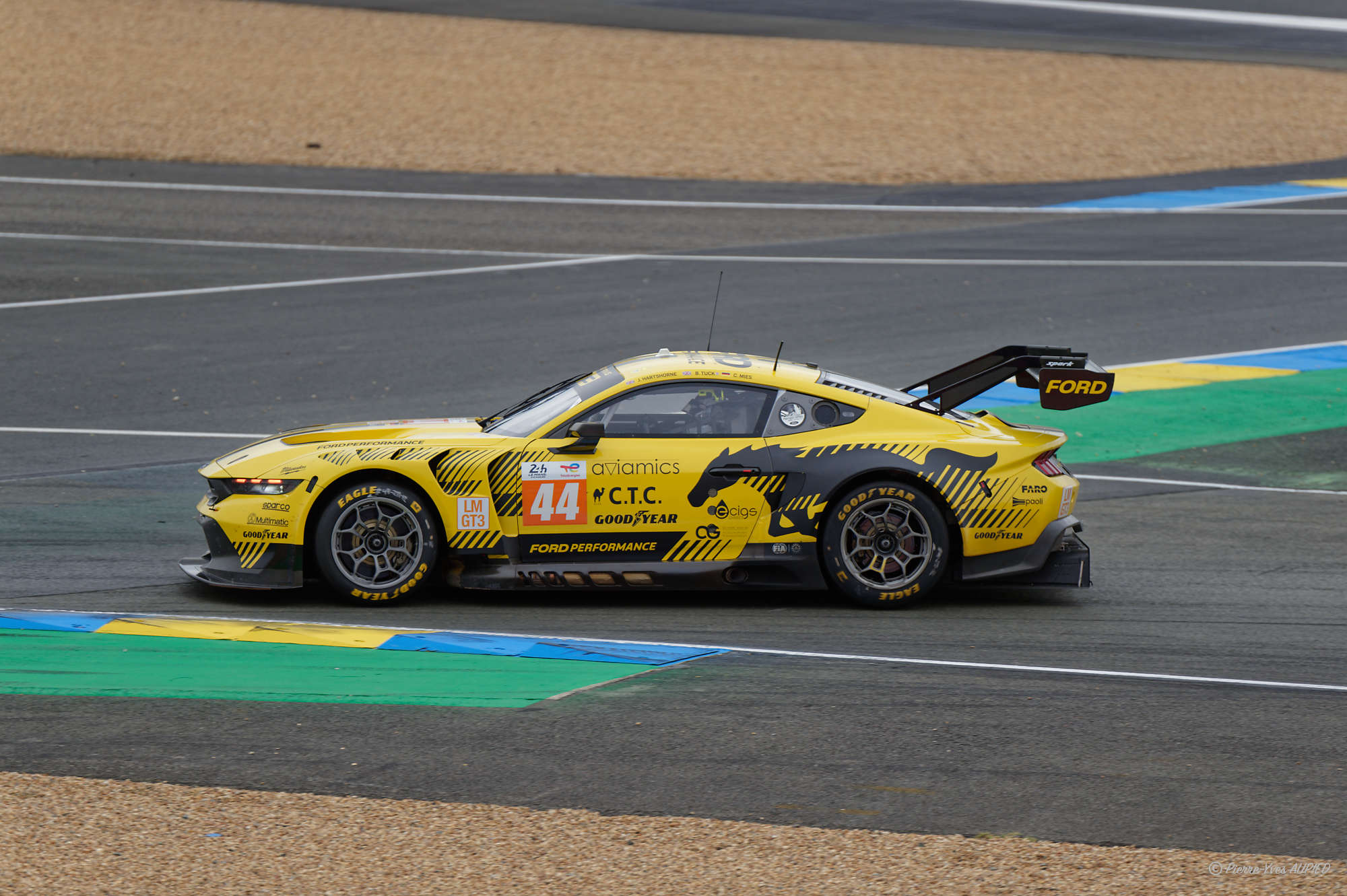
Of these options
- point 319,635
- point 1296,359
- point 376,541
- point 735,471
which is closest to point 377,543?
point 376,541

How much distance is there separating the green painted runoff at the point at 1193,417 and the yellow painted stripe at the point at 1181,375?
0.44 feet

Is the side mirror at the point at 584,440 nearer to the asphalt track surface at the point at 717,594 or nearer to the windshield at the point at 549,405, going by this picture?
the windshield at the point at 549,405

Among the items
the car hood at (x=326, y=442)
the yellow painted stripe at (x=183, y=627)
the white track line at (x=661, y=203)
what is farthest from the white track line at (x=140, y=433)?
the white track line at (x=661, y=203)

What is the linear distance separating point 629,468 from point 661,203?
15.7 meters

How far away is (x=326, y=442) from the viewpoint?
346 inches

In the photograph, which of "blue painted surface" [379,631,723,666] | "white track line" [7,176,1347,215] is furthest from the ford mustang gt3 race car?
"white track line" [7,176,1347,215]

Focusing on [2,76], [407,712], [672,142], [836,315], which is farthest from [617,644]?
[2,76]

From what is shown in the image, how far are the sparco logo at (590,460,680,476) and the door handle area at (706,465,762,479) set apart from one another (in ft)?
0.68

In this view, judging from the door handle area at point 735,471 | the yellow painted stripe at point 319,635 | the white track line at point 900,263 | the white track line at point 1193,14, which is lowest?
the yellow painted stripe at point 319,635

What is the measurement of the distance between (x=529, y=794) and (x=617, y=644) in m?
2.07

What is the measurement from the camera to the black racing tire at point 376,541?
8516 millimetres

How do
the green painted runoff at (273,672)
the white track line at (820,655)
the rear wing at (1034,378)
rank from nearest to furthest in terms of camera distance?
the green painted runoff at (273,672)
the white track line at (820,655)
the rear wing at (1034,378)

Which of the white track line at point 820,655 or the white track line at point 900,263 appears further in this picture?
the white track line at point 900,263

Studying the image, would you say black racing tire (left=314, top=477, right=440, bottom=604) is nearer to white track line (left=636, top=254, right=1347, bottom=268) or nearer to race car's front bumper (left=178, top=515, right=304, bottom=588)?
race car's front bumper (left=178, top=515, right=304, bottom=588)
